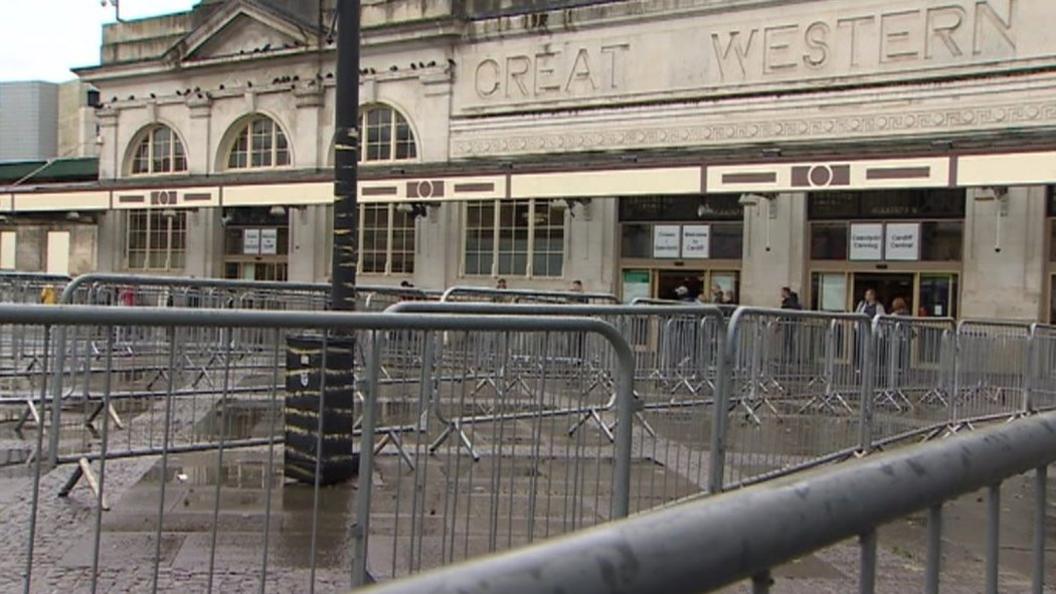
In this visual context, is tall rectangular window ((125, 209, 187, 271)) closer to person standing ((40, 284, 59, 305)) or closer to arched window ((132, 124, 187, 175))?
arched window ((132, 124, 187, 175))

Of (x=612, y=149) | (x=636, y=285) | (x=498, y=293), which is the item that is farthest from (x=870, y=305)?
(x=498, y=293)

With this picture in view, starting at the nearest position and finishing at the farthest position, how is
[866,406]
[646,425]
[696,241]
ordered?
1. [646,425]
2. [866,406]
3. [696,241]

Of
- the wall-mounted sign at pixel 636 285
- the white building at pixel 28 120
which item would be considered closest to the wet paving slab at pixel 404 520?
the wall-mounted sign at pixel 636 285

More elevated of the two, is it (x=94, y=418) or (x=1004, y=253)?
(x=1004, y=253)

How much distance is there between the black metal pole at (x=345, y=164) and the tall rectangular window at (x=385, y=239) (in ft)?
62.7

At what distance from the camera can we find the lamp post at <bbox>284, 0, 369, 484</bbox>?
238 inches

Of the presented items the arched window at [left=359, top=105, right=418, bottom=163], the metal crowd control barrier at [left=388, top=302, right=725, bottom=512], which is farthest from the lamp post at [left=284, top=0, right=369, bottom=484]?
the arched window at [left=359, top=105, right=418, bottom=163]

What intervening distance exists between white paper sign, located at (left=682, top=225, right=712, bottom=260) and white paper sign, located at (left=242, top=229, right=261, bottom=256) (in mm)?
13781

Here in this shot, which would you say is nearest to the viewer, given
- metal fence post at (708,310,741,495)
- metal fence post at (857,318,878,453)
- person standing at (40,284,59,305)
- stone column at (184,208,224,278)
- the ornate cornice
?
metal fence post at (708,310,741,495)

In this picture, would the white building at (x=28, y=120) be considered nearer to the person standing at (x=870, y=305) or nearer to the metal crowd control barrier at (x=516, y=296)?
the metal crowd control barrier at (x=516, y=296)

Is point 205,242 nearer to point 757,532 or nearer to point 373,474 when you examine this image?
point 373,474

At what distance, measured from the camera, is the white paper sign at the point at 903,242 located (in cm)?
1911

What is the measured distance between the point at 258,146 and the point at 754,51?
52.0 feet

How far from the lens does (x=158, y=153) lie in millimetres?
31344
